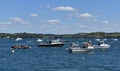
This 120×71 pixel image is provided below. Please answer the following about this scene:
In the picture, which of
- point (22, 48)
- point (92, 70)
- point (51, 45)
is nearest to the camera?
point (92, 70)

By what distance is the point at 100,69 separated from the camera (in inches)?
2960

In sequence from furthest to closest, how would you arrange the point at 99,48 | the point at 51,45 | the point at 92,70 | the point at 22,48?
→ the point at 51,45, the point at 22,48, the point at 99,48, the point at 92,70

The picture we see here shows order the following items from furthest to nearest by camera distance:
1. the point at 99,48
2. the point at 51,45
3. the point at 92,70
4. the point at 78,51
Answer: the point at 51,45, the point at 99,48, the point at 78,51, the point at 92,70

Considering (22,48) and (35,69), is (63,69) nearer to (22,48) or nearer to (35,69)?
(35,69)

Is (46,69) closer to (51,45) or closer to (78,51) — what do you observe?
(78,51)

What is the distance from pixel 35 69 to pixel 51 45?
12251 cm

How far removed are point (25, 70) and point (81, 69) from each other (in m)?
10.7

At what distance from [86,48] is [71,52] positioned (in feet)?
18.4

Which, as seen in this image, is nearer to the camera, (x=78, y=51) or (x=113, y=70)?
(x=113, y=70)

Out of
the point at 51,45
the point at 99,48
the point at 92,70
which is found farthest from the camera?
the point at 51,45

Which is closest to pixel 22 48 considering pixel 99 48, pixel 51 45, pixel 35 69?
pixel 51 45

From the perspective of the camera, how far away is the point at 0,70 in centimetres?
7388

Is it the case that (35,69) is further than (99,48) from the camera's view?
No

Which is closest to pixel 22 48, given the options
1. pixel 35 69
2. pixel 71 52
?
pixel 71 52
